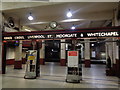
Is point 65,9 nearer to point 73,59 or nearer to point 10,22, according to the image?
point 73,59

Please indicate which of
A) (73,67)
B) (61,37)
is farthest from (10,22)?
(73,67)

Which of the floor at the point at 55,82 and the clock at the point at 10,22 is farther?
the clock at the point at 10,22

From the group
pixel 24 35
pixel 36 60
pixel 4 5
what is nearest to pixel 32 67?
pixel 36 60

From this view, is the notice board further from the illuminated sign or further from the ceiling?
the ceiling

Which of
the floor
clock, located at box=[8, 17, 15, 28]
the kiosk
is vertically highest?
clock, located at box=[8, 17, 15, 28]

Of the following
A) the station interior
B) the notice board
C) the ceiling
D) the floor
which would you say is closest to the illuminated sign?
the station interior

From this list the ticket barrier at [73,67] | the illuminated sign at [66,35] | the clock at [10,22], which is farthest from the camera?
the clock at [10,22]

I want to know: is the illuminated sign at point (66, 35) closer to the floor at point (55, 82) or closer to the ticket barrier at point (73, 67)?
the ticket barrier at point (73, 67)

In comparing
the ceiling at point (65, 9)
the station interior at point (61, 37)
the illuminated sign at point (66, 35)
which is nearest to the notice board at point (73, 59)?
the station interior at point (61, 37)

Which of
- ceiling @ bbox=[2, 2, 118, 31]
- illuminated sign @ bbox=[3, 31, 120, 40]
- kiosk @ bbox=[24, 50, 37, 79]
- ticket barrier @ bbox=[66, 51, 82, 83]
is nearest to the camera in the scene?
illuminated sign @ bbox=[3, 31, 120, 40]

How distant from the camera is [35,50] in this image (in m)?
6.20

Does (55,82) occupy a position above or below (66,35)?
below

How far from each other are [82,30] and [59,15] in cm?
372

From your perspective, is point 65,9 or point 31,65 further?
point 65,9
